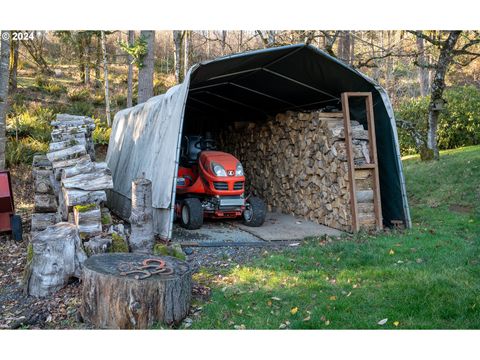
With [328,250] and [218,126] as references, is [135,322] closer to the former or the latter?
[328,250]

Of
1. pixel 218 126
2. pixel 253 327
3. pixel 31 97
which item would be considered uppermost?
pixel 31 97

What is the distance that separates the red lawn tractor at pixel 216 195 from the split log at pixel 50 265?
9.26 feet

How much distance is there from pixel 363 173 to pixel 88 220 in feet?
13.7

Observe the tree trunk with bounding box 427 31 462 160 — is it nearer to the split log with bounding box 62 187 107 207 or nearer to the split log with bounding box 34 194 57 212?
the split log with bounding box 62 187 107 207

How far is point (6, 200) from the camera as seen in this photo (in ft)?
22.5

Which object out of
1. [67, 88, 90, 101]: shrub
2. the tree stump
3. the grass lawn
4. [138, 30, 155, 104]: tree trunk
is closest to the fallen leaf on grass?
the grass lawn

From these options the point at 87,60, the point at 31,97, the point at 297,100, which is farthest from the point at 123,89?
the point at 297,100

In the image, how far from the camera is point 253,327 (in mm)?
3787

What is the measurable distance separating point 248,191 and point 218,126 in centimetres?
214

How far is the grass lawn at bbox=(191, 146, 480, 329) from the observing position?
385 cm

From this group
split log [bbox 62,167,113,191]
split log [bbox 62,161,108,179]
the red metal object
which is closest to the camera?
split log [bbox 62,167,113,191]

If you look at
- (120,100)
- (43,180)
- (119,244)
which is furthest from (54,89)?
(119,244)

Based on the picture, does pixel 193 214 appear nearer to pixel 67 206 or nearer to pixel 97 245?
pixel 67 206

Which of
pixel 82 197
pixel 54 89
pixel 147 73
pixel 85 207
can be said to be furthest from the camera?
pixel 54 89
